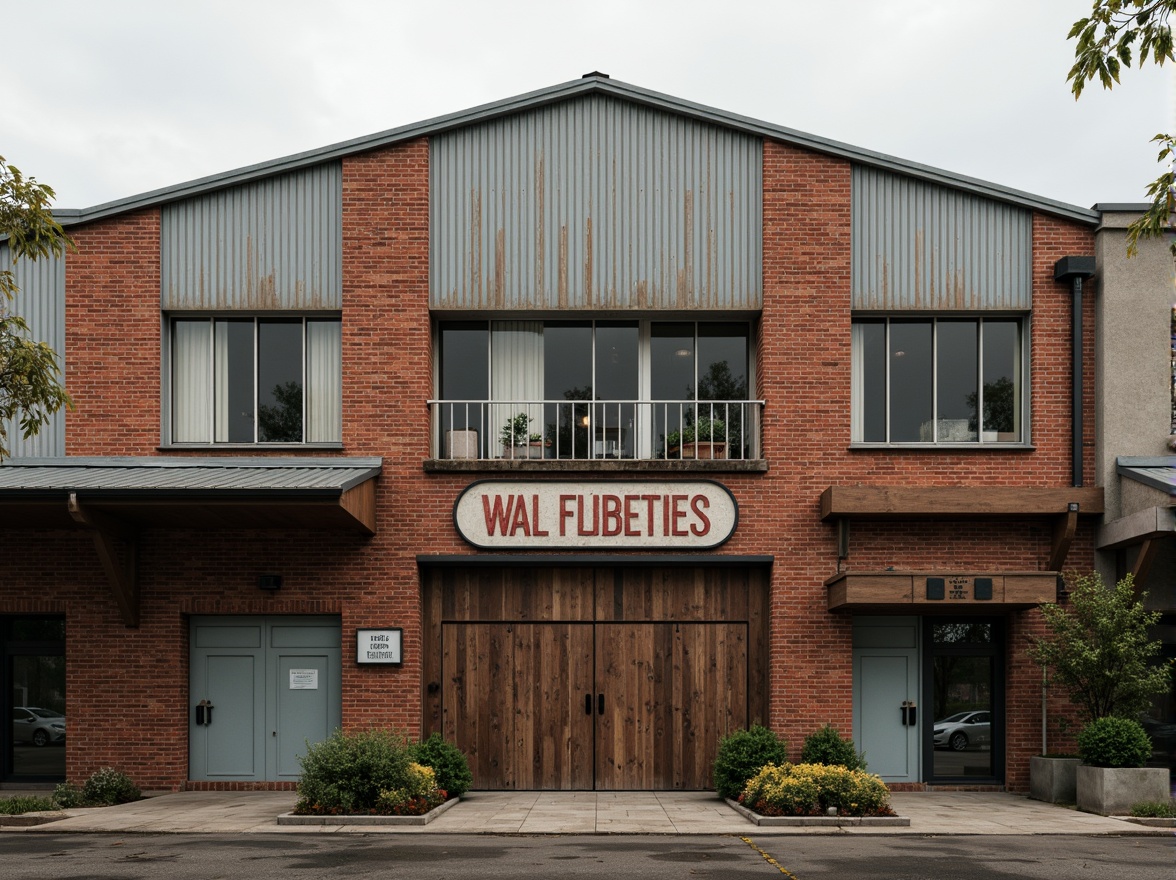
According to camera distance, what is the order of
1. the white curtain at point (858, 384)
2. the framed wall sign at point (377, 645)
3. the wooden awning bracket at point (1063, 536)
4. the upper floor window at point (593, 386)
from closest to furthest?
the wooden awning bracket at point (1063, 536) → the framed wall sign at point (377, 645) → the white curtain at point (858, 384) → the upper floor window at point (593, 386)

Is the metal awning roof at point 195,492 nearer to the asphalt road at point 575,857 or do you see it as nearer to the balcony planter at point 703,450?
the asphalt road at point 575,857

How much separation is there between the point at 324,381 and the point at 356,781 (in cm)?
671

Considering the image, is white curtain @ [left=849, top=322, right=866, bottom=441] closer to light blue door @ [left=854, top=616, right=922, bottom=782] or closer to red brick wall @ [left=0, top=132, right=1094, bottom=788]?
red brick wall @ [left=0, top=132, right=1094, bottom=788]

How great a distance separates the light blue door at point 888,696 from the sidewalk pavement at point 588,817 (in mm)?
574

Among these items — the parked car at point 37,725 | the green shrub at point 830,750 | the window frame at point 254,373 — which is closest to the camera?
the green shrub at point 830,750

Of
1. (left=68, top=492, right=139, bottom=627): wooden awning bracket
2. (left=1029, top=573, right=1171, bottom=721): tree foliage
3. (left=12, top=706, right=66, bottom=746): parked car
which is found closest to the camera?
(left=68, top=492, right=139, bottom=627): wooden awning bracket

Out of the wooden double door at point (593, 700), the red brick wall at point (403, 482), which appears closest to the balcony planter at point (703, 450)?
the red brick wall at point (403, 482)

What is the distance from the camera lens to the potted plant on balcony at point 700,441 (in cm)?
1900

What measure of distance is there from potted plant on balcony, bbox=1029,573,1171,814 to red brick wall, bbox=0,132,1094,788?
118 centimetres

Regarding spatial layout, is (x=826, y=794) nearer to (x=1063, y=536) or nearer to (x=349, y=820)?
(x=349, y=820)

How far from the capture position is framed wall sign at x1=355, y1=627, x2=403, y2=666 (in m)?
18.1

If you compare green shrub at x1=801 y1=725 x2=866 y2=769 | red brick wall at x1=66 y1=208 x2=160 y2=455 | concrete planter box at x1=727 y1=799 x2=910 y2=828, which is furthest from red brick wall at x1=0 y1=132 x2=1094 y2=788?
concrete planter box at x1=727 y1=799 x2=910 y2=828

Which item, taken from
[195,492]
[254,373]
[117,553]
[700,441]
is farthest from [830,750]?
[117,553]

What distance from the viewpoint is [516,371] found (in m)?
19.5
